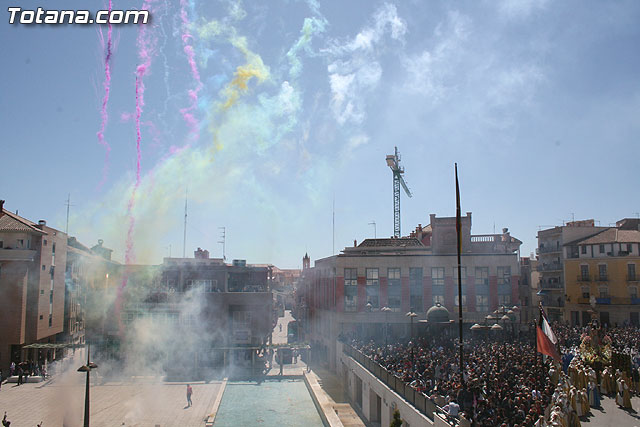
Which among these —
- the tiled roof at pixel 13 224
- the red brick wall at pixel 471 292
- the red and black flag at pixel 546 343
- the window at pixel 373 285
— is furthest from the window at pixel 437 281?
the tiled roof at pixel 13 224

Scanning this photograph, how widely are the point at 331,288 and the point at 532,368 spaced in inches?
1059

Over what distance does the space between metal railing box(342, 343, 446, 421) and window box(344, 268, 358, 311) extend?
1258cm

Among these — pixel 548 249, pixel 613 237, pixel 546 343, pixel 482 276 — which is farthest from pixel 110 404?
pixel 548 249

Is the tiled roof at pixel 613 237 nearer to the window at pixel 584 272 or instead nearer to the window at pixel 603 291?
the window at pixel 584 272

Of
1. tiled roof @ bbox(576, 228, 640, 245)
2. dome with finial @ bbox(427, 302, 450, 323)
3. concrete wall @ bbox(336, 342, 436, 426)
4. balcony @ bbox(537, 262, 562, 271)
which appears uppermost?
tiled roof @ bbox(576, 228, 640, 245)

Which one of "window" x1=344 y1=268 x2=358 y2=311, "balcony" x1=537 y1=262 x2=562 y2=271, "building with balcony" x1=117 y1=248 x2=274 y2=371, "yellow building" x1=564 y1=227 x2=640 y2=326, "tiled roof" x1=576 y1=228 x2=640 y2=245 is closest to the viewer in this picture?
"building with balcony" x1=117 y1=248 x2=274 y2=371

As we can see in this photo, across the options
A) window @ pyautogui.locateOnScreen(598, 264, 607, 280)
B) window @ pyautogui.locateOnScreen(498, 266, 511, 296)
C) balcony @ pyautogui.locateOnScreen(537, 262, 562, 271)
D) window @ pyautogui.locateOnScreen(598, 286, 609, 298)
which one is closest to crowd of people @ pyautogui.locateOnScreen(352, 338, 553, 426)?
window @ pyautogui.locateOnScreen(498, 266, 511, 296)

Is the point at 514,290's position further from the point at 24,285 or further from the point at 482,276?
the point at 24,285

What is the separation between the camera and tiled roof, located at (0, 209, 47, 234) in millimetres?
42297

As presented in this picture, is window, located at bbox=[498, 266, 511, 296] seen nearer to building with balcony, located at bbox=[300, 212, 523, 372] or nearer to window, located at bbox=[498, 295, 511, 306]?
building with balcony, located at bbox=[300, 212, 523, 372]

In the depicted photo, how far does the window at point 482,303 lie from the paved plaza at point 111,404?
80.1ft

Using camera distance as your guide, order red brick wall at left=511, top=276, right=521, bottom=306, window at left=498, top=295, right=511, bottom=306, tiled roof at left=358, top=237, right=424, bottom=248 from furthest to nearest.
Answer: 1. tiled roof at left=358, top=237, right=424, bottom=248
2. window at left=498, top=295, right=511, bottom=306
3. red brick wall at left=511, top=276, right=521, bottom=306

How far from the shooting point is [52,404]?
99.5 feet

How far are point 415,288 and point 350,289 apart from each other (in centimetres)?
608
